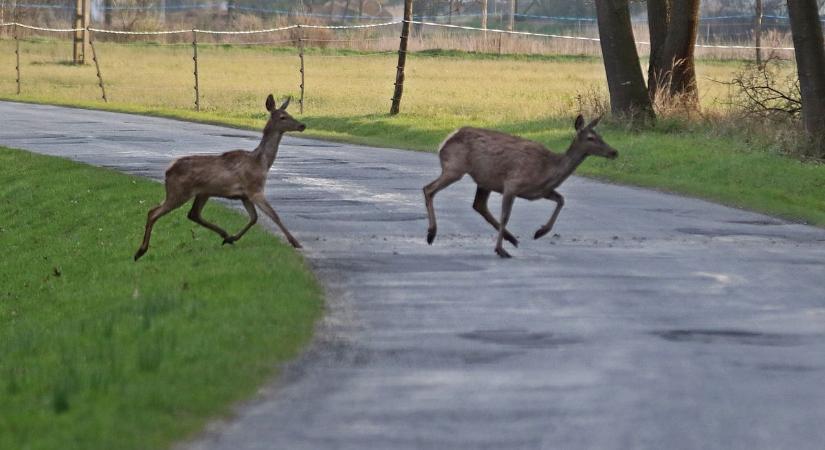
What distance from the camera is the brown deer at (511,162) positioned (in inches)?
575

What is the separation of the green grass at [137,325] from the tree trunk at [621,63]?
1323 cm

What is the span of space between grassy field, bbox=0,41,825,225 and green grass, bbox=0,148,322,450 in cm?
818

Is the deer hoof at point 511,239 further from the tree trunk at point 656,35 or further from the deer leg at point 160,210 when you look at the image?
the tree trunk at point 656,35

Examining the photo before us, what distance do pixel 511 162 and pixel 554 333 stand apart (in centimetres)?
367

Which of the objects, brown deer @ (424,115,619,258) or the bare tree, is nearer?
brown deer @ (424,115,619,258)

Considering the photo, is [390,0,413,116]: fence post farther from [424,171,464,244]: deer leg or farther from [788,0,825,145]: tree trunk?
[424,171,464,244]: deer leg

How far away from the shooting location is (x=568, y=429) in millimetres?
8391

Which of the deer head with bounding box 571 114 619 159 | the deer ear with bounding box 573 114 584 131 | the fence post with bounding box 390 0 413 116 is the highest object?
the deer ear with bounding box 573 114 584 131

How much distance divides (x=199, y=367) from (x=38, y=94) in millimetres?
46450

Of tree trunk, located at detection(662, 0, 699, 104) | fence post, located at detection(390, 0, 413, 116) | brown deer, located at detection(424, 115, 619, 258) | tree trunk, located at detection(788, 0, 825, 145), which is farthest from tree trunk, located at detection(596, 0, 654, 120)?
brown deer, located at detection(424, 115, 619, 258)

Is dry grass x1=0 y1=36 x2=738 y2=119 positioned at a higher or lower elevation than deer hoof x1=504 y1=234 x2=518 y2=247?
lower

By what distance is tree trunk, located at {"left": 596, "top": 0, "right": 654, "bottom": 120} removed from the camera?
32062mm

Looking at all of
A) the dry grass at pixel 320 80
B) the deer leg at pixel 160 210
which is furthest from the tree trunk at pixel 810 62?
the deer leg at pixel 160 210

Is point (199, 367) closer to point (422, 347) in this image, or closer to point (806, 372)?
point (422, 347)
